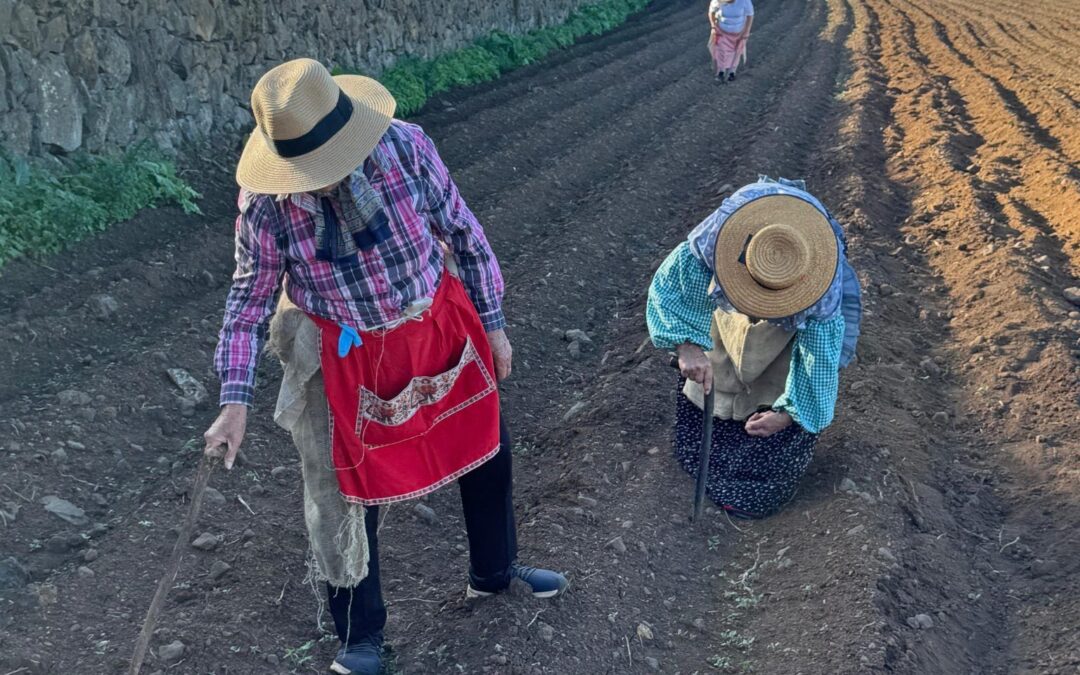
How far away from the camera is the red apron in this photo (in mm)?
2877

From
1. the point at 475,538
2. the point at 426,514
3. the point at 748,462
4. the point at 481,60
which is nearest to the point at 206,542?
the point at 426,514

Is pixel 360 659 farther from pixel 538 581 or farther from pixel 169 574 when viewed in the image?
pixel 169 574

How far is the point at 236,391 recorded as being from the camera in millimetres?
2770

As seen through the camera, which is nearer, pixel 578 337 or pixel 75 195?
pixel 578 337

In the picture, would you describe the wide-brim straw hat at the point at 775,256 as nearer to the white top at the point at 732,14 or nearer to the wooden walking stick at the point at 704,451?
the wooden walking stick at the point at 704,451

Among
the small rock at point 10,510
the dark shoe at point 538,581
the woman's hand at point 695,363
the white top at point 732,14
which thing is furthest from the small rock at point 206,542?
the white top at point 732,14

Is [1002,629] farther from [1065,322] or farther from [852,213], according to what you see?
[852,213]

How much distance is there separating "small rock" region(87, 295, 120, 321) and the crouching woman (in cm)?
333

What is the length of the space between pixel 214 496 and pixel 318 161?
2.15 meters

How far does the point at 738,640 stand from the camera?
358cm

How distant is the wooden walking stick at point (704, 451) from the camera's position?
3912 mm

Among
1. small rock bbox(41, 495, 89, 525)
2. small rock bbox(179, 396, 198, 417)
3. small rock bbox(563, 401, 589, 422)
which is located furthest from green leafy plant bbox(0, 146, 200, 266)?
small rock bbox(563, 401, 589, 422)

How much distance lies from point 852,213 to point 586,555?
Result: 4.50m

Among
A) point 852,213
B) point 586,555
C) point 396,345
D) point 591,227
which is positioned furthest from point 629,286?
point 396,345
